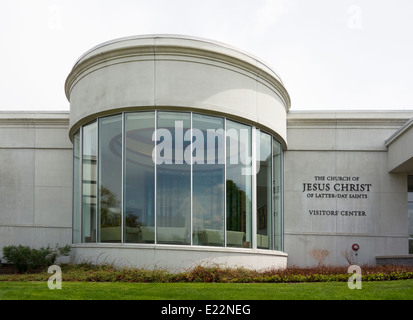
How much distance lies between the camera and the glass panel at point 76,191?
51.1 feet

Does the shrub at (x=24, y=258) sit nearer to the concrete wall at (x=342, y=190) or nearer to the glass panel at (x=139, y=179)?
the glass panel at (x=139, y=179)

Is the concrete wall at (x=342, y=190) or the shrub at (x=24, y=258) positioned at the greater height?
the concrete wall at (x=342, y=190)

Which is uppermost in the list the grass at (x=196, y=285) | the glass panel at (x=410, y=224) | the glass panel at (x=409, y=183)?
the glass panel at (x=409, y=183)

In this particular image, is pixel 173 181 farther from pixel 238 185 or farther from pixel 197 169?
pixel 238 185

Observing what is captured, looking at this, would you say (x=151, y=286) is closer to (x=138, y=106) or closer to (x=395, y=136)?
(x=138, y=106)

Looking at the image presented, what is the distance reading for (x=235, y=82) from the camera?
1471 centimetres

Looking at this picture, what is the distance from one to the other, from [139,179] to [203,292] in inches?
204

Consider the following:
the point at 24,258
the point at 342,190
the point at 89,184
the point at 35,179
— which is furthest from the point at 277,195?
the point at 35,179

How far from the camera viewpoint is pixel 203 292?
959 cm

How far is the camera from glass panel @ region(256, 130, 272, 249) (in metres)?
15.5

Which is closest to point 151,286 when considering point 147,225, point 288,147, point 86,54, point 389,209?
point 147,225

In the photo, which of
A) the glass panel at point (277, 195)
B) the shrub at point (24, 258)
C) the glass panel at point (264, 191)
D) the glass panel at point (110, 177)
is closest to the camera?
the glass panel at point (110, 177)

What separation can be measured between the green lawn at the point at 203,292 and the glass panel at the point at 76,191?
15.7ft

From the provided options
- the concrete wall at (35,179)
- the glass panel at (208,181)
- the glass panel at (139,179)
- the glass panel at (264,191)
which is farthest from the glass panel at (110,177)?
the glass panel at (264,191)
